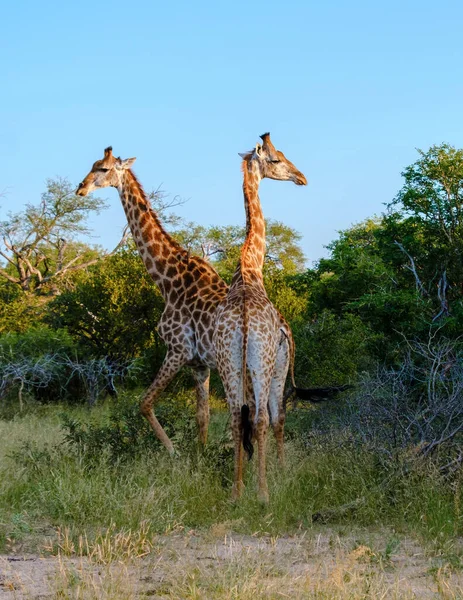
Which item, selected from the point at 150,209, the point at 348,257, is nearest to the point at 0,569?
the point at 150,209

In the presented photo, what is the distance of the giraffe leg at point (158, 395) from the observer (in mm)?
8133

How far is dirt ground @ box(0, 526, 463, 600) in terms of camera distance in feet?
13.4

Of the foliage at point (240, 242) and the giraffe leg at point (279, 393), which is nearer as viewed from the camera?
the giraffe leg at point (279, 393)

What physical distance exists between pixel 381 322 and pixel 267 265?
19.8 feet

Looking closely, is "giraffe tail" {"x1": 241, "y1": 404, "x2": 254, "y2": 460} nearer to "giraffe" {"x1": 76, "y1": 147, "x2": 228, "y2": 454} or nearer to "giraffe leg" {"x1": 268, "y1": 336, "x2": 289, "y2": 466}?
"giraffe leg" {"x1": 268, "y1": 336, "x2": 289, "y2": 466}

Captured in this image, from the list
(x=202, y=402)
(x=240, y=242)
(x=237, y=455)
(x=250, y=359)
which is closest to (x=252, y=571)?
(x=237, y=455)

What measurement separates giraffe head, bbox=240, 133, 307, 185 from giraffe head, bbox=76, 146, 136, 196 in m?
1.55

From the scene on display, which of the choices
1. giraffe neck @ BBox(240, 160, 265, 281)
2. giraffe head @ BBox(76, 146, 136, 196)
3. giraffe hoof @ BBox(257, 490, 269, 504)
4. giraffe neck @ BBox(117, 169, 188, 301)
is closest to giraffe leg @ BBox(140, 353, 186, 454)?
giraffe neck @ BBox(117, 169, 188, 301)

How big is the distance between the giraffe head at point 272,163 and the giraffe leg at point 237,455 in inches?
111

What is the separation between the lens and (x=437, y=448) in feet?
21.3

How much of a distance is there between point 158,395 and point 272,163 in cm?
262

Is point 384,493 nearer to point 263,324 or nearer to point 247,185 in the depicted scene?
point 263,324

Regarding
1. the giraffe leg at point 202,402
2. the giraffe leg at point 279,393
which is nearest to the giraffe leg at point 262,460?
the giraffe leg at point 279,393

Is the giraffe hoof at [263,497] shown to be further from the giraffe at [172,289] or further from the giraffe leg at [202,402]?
the giraffe leg at [202,402]
